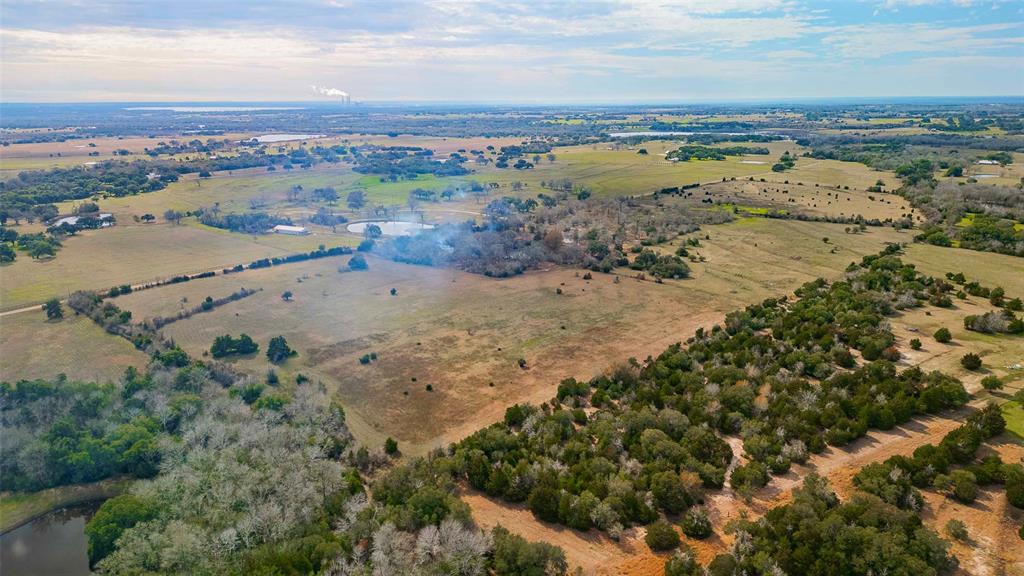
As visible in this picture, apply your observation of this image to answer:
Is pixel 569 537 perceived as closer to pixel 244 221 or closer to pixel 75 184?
pixel 244 221

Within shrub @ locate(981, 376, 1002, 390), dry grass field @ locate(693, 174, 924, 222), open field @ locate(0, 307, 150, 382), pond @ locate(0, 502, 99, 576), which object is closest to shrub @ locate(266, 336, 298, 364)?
open field @ locate(0, 307, 150, 382)

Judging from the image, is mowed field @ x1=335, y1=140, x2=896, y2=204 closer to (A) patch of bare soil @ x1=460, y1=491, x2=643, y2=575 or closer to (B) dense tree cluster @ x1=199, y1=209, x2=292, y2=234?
(B) dense tree cluster @ x1=199, y1=209, x2=292, y2=234

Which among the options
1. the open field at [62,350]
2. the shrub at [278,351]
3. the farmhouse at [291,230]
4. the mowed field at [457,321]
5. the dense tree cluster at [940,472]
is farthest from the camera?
the farmhouse at [291,230]

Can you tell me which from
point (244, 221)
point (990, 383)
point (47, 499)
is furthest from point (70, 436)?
point (244, 221)

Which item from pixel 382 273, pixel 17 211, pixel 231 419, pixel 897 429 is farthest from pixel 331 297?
pixel 17 211

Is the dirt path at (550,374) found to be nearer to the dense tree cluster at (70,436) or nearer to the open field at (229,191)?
the dense tree cluster at (70,436)

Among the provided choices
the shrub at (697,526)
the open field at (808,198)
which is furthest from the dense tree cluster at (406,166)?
the shrub at (697,526)
